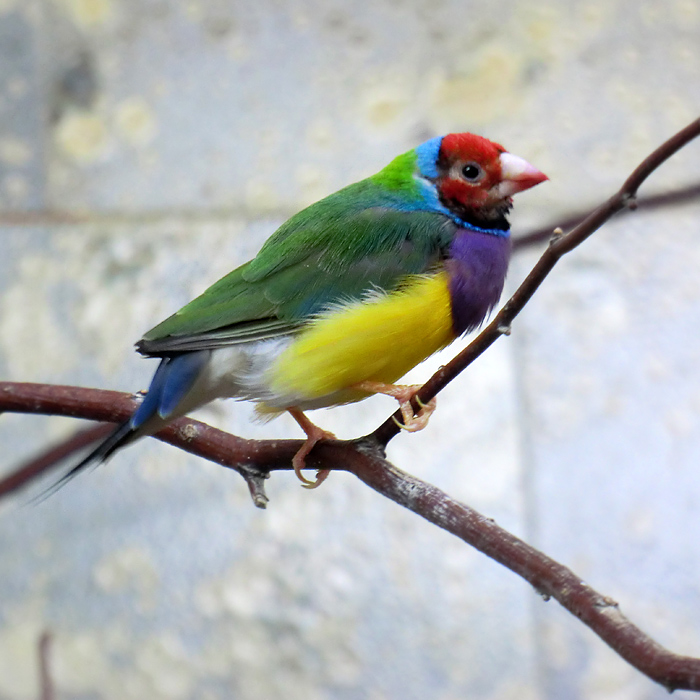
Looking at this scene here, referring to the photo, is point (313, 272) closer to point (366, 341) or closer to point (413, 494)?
point (366, 341)

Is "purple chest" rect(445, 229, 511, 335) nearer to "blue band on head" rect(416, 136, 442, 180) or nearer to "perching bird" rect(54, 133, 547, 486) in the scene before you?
"perching bird" rect(54, 133, 547, 486)

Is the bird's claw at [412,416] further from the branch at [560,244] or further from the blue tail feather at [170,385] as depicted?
the blue tail feather at [170,385]

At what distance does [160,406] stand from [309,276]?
0.26 m

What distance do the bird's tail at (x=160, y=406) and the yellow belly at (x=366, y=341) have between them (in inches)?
4.2

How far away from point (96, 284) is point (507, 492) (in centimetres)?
114

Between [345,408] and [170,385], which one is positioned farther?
[345,408]

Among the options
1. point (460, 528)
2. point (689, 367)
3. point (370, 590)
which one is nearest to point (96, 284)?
point (370, 590)

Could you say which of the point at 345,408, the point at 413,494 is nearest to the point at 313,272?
the point at 413,494

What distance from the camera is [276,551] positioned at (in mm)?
Result: 2205

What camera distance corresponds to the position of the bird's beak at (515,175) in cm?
127

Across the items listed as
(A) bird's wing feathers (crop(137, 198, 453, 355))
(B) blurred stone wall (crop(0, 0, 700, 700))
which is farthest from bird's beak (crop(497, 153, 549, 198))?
(B) blurred stone wall (crop(0, 0, 700, 700))

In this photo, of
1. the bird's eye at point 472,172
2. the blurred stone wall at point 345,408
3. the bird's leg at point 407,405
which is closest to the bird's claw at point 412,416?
the bird's leg at point 407,405

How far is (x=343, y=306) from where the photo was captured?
1187mm

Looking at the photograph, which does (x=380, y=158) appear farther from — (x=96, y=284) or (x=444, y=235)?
(x=444, y=235)
